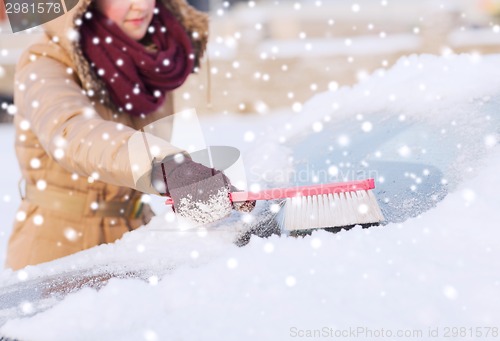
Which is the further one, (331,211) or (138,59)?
(138,59)

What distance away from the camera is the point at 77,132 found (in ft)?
5.12

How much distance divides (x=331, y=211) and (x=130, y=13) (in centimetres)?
103

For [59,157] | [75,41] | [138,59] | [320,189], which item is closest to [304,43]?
[138,59]

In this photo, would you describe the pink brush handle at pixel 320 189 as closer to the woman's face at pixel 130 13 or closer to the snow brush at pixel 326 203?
the snow brush at pixel 326 203

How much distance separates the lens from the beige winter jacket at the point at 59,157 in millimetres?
1695

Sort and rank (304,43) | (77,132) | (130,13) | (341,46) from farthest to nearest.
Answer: (304,43)
(341,46)
(130,13)
(77,132)

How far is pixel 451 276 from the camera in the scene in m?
0.90

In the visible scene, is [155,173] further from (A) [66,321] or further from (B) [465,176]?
(B) [465,176]

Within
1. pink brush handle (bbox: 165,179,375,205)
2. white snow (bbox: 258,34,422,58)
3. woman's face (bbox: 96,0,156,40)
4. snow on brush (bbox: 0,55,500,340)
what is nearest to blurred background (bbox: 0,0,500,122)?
white snow (bbox: 258,34,422,58)

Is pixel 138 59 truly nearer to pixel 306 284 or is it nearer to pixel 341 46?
pixel 306 284

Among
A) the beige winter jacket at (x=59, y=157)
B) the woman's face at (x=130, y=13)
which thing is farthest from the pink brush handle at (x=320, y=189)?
the woman's face at (x=130, y=13)

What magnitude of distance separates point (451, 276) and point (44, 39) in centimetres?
149

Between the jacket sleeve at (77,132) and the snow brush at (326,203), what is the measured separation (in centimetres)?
15

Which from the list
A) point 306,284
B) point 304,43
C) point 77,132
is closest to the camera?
point 306,284
